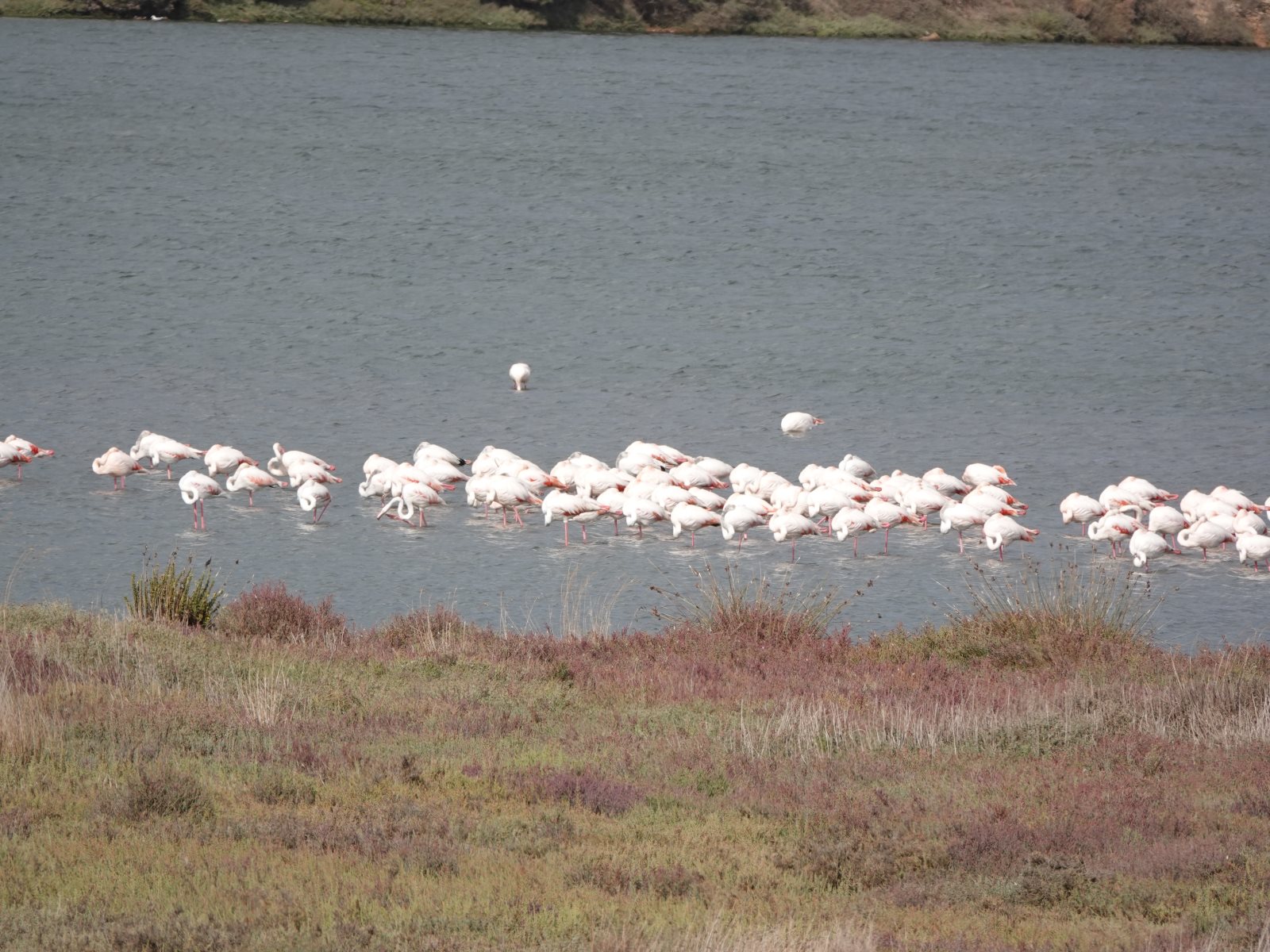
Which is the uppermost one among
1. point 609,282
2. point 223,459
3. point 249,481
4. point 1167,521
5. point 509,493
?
point 1167,521

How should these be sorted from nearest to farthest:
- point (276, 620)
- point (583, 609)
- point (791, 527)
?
1. point (276, 620)
2. point (583, 609)
3. point (791, 527)

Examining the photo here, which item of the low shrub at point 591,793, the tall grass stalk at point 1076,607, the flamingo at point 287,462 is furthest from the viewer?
the flamingo at point 287,462

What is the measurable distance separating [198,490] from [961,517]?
8065 mm

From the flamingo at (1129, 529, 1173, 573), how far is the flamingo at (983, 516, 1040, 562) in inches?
41.0

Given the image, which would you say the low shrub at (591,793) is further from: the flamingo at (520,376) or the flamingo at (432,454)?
the flamingo at (520,376)

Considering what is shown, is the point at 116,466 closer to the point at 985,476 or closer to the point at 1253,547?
the point at 985,476

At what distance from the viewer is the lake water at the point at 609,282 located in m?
17.8

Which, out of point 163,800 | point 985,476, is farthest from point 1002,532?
point 163,800

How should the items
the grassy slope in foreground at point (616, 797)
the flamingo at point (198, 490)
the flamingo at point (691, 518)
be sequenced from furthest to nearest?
the flamingo at point (198, 490) → the flamingo at point (691, 518) → the grassy slope in foreground at point (616, 797)

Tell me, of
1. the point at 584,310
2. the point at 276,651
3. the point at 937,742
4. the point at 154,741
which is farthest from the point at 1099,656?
the point at 584,310

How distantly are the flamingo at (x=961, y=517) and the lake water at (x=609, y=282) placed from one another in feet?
0.97

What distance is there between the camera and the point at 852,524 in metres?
17.3

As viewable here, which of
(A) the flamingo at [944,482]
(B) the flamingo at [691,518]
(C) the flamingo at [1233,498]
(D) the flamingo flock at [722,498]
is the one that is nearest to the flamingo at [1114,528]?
(D) the flamingo flock at [722,498]

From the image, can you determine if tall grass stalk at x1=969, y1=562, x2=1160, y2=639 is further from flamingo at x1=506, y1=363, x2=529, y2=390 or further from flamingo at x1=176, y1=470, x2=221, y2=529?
flamingo at x1=506, y1=363, x2=529, y2=390
